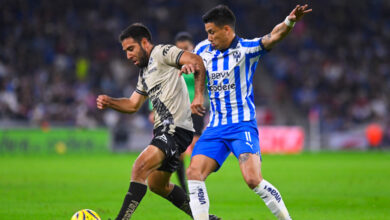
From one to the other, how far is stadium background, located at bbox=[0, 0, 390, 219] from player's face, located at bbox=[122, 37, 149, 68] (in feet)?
47.0

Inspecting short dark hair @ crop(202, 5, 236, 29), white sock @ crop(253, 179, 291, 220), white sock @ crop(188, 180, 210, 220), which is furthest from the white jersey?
white sock @ crop(253, 179, 291, 220)

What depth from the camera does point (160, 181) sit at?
739cm

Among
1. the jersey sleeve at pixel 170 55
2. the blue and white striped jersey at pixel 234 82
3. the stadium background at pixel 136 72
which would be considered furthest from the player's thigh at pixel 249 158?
the stadium background at pixel 136 72

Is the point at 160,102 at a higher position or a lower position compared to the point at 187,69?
lower

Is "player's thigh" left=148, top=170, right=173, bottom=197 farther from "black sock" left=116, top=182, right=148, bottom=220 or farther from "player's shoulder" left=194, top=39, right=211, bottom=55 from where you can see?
"player's shoulder" left=194, top=39, right=211, bottom=55

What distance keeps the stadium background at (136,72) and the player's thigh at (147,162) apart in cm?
1459

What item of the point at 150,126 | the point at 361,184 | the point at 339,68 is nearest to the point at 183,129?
the point at 361,184

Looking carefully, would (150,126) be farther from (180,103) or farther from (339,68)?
(180,103)

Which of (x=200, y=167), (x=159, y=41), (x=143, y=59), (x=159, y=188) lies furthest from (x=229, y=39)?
(x=159, y=41)

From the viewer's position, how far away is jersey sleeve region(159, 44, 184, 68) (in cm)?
690

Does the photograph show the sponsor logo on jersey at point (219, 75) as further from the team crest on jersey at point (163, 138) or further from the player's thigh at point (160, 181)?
the player's thigh at point (160, 181)

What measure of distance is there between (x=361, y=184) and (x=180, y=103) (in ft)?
24.7

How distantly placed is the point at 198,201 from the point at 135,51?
1857 mm

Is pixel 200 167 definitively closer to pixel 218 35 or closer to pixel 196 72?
pixel 196 72
